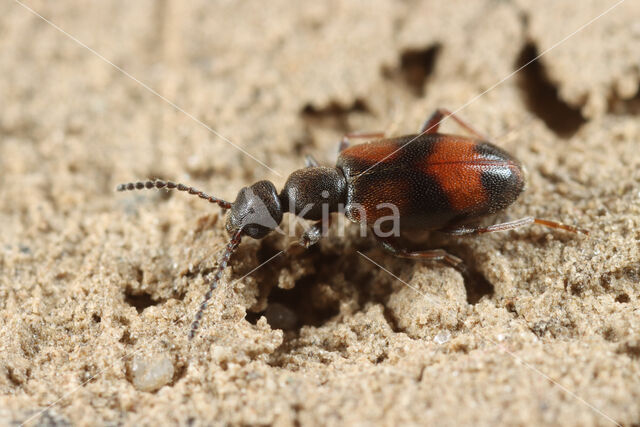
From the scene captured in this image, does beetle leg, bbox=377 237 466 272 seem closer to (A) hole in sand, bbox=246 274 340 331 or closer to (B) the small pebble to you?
(A) hole in sand, bbox=246 274 340 331

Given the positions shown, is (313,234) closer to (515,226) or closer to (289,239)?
(289,239)

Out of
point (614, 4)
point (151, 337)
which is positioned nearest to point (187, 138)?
point (151, 337)

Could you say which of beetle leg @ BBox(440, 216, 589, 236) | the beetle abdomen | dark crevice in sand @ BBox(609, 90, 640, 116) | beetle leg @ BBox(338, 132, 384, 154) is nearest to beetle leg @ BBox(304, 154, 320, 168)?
beetle leg @ BBox(338, 132, 384, 154)

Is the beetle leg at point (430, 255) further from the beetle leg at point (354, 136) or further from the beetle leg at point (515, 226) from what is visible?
the beetle leg at point (354, 136)

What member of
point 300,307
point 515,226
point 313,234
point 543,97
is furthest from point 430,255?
point 543,97

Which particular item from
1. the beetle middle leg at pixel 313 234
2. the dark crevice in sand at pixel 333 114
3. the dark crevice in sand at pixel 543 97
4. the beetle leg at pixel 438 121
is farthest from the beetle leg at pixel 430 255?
the dark crevice in sand at pixel 543 97

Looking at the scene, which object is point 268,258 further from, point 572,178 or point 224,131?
point 572,178
